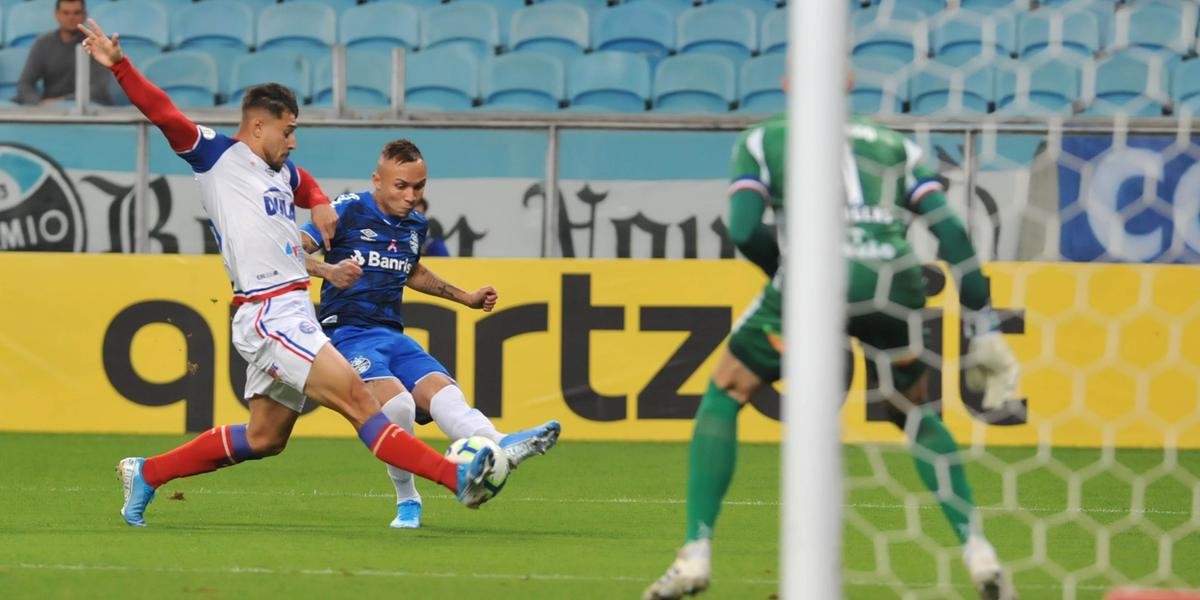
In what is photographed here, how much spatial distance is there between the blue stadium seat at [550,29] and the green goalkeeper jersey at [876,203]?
26.5 feet

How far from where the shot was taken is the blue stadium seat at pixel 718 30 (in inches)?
499

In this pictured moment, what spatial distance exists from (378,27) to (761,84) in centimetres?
291

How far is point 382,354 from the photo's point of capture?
662cm

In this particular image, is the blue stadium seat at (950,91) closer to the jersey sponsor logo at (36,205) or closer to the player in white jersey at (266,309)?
the jersey sponsor logo at (36,205)

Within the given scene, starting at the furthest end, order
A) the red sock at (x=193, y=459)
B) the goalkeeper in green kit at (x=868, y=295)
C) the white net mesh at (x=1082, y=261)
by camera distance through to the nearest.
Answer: the white net mesh at (x=1082, y=261)
the red sock at (x=193, y=459)
the goalkeeper in green kit at (x=868, y=295)

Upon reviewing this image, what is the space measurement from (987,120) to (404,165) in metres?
3.94

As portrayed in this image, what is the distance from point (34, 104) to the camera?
444 inches

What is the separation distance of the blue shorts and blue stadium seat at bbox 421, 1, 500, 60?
6.19 m

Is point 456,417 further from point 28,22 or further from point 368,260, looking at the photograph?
point 28,22

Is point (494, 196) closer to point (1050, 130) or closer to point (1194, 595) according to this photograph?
point (1050, 130)

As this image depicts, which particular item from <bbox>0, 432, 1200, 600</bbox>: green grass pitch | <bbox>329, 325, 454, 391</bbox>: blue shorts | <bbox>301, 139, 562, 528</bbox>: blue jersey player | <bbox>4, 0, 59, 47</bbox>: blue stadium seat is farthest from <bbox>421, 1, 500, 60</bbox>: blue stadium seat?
<bbox>329, 325, 454, 391</bbox>: blue shorts

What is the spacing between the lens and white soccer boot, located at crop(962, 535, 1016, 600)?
4.39 metres

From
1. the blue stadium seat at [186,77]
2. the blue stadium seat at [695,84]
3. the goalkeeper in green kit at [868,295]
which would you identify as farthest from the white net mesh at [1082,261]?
the blue stadium seat at [186,77]

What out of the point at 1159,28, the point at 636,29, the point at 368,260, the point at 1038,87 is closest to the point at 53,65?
the point at 636,29
